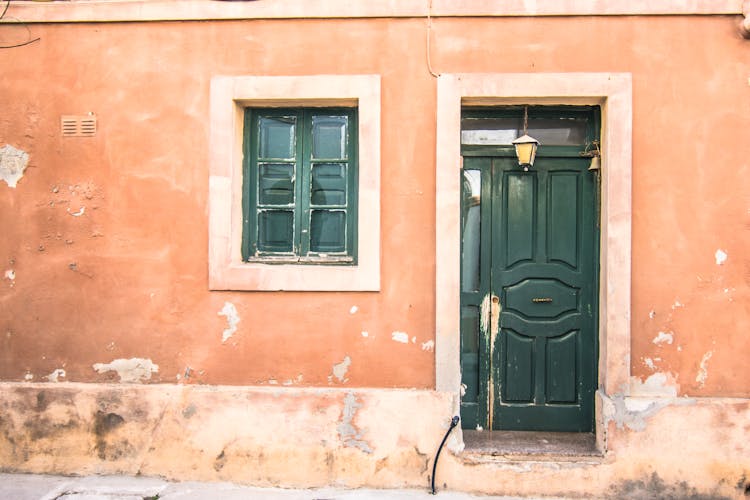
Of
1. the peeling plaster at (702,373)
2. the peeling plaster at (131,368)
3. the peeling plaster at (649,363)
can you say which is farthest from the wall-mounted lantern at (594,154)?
the peeling plaster at (131,368)

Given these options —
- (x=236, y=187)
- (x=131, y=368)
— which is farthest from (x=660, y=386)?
(x=131, y=368)

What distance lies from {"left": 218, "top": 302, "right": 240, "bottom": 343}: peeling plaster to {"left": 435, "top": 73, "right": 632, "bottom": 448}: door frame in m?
1.53

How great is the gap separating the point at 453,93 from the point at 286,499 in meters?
3.20

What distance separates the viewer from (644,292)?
422 centimetres

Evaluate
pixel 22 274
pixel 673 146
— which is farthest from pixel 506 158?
pixel 22 274

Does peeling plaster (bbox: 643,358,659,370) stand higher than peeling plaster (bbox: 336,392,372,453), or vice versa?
peeling plaster (bbox: 643,358,659,370)

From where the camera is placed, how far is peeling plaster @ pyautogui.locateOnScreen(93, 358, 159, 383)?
4430 millimetres

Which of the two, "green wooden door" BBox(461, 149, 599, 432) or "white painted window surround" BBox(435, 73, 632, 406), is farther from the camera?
"green wooden door" BBox(461, 149, 599, 432)

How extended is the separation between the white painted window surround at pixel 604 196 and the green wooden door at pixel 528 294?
275mm

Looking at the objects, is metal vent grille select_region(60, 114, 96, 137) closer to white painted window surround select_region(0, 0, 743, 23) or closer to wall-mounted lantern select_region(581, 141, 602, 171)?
white painted window surround select_region(0, 0, 743, 23)

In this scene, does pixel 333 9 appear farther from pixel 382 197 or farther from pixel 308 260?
pixel 308 260

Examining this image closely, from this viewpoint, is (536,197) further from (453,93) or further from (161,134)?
(161,134)

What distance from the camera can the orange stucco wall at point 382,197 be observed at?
13.8ft

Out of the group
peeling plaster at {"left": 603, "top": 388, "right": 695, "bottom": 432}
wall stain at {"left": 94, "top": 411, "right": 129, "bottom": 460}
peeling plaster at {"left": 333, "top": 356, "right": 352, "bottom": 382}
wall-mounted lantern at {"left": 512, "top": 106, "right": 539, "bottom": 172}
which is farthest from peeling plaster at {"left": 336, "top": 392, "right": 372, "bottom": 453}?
wall-mounted lantern at {"left": 512, "top": 106, "right": 539, "bottom": 172}
